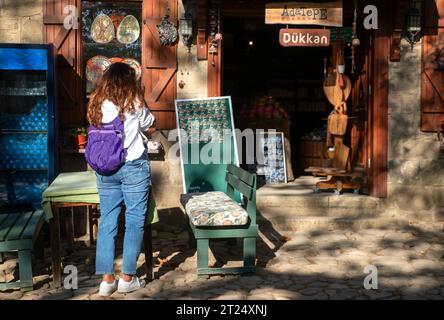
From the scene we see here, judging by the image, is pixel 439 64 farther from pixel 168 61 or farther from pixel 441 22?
pixel 168 61

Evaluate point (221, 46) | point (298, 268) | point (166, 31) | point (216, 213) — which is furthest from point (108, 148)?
point (221, 46)

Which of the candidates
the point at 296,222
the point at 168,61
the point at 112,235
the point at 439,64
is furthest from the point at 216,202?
the point at 439,64

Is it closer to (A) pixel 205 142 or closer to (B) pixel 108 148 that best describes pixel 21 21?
(A) pixel 205 142

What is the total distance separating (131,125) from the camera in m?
4.69

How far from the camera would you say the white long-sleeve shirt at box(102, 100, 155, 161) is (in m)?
4.62

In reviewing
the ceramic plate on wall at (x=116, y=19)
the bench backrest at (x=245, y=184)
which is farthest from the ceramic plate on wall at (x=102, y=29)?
the bench backrest at (x=245, y=184)

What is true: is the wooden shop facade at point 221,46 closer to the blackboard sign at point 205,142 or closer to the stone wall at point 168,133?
the stone wall at point 168,133

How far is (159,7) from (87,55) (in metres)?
1.22

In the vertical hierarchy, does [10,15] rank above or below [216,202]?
above

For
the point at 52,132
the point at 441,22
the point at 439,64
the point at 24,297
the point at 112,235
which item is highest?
the point at 441,22

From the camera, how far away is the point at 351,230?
23.9 feet

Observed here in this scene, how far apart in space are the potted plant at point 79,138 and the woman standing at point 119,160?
8.81 feet

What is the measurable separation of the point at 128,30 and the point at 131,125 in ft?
10.9

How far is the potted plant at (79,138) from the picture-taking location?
7299 mm
